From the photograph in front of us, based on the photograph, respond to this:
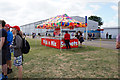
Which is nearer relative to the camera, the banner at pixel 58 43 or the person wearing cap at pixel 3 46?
the person wearing cap at pixel 3 46

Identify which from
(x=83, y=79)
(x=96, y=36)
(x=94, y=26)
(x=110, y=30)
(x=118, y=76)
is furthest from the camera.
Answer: (x=94, y=26)

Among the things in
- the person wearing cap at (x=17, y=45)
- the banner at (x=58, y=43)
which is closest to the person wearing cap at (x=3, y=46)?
the person wearing cap at (x=17, y=45)

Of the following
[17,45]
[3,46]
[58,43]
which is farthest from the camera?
[58,43]

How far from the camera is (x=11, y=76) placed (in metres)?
3.95

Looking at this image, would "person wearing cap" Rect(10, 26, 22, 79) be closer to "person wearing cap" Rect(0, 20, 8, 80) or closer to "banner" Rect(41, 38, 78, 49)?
"person wearing cap" Rect(0, 20, 8, 80)

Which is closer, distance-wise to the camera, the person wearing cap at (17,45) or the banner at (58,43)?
Result: the person wearing cap at (17,45)

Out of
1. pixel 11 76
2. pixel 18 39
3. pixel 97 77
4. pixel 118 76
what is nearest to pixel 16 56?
pixel 18 39

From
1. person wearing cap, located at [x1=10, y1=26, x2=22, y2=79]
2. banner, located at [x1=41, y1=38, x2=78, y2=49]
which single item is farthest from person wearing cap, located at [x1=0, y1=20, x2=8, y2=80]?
banner, located at [x1=41, y1=38, x2=78, y2=49]

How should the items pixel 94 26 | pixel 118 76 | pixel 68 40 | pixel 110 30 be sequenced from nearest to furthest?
pixel 118 76 < pixel 68 40 < pixel 110 30 < pixel 94 26

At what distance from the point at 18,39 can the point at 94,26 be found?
43.2 metres

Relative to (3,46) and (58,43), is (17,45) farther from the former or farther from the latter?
(58,43)

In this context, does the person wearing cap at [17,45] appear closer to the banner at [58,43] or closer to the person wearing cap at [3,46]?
the person wearing cap at [3,46]

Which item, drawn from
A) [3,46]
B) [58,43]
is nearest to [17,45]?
[3,46]

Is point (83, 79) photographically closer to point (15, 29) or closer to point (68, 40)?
point (15, 29)
